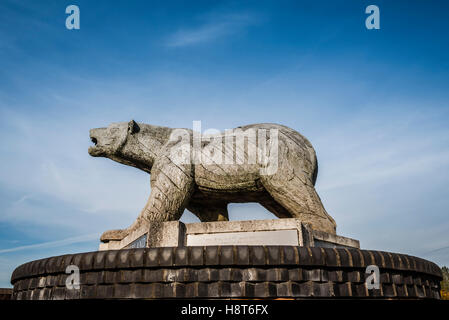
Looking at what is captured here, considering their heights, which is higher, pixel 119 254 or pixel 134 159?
pixel 134 159

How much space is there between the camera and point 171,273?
10.7ft

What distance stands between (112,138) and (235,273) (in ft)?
13.3

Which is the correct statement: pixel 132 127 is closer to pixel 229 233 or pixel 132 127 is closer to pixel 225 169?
pixel 225 169

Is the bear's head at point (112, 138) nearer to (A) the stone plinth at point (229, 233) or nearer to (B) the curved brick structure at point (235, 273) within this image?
(A) the stone plinth at point (229, 233)

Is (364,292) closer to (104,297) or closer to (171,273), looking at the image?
(171,273)

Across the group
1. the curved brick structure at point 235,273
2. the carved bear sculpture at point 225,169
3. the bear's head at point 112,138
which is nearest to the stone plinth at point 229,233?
the carved bear sculpture at point 225,169

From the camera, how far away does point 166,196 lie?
562 cm

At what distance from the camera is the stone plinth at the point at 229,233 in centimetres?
445

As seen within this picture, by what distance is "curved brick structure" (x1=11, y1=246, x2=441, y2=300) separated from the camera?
3.20m

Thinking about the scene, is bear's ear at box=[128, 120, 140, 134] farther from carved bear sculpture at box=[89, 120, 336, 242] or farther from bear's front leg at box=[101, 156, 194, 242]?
bear's front leg at box=[101, 156, 194, 242]

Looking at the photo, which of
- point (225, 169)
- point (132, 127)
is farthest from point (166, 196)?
point (132, 127)

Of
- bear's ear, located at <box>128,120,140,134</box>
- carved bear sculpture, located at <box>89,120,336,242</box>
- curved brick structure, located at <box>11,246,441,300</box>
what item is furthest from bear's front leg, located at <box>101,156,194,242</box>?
curved brick structure, located at <box>11,246,441,300</box>
